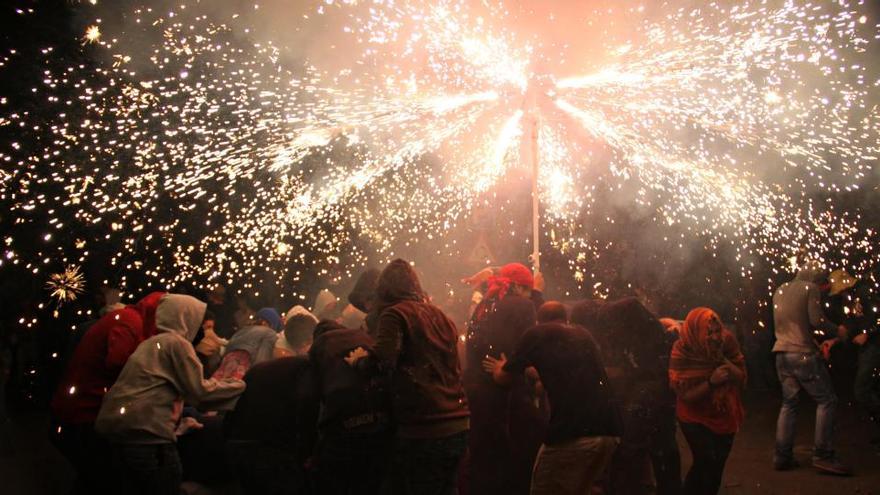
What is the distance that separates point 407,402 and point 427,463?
15.5 inches

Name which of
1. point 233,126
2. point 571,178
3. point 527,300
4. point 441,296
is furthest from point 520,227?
point 527,300

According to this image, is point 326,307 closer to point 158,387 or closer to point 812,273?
point 158,387

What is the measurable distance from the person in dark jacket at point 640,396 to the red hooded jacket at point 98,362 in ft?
12.0

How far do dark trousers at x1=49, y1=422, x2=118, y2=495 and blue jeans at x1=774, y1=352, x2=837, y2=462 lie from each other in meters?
6.34

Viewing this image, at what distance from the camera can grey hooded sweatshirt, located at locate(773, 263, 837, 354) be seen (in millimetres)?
7051

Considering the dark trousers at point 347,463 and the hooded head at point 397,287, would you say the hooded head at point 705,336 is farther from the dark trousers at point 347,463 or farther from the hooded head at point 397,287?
the dark trousers at point 347,463

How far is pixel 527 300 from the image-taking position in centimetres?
560

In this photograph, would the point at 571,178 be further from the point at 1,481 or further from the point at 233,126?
the point at 1,481

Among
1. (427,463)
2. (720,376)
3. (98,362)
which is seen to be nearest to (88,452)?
(98,362)

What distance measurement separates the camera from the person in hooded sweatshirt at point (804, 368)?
22.8 feet

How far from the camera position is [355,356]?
14.6ft

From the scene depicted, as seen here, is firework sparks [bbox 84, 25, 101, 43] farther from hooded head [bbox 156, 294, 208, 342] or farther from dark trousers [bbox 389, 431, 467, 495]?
dark trousers [bbox 389, 431, 467, 495]

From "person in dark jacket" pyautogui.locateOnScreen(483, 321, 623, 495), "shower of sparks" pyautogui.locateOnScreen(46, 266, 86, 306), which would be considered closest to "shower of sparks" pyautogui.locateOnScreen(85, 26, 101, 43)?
"shower of sparks" pyautogui.locateOnScreen(46, 266, 86, 306)

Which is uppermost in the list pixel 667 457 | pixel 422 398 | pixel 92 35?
pixel 92 35
